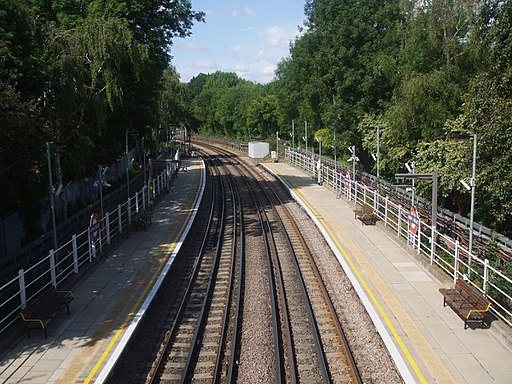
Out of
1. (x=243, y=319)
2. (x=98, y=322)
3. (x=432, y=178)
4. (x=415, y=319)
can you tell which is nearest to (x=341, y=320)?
(x=415, y=319)

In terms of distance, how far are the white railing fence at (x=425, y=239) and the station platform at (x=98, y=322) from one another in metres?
8.08

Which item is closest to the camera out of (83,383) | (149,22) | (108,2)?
(83,383)

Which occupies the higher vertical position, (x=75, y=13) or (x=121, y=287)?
(x=75, y=13)

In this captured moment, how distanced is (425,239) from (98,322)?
12874 millimetres

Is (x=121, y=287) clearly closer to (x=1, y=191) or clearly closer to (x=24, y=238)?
(x=1, y=191)

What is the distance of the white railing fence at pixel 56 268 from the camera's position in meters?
12.0

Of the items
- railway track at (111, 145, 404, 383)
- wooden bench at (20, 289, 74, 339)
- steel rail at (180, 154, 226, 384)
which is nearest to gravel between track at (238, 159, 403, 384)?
railway track at (111, 145, 404, 383)

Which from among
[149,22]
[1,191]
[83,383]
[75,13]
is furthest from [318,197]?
[83,383]

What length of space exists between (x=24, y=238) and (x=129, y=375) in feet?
32.8

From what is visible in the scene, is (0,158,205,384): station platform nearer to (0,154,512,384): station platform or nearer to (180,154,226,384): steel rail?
(0,154,512,384): station platform

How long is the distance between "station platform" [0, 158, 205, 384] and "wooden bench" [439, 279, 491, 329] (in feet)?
23.8

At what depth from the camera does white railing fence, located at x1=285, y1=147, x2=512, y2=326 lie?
41.3 ft

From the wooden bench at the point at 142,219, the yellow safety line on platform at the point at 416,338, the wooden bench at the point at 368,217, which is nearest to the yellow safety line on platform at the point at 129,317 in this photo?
the wooden bench at the point at 142,219

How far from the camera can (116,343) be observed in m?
11.1
